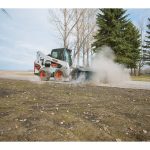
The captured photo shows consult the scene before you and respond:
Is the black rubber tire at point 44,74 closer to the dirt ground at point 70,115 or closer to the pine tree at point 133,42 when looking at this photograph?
the dirt ground at point 70,115

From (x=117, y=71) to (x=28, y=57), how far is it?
116 inches

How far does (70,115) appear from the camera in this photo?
13.8 ft

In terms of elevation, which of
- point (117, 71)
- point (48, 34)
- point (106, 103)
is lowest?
point (106, 103)

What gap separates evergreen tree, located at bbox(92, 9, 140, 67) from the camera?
228 inches

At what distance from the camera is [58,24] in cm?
563

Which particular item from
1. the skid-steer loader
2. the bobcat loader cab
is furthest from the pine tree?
the bobcat loader cab

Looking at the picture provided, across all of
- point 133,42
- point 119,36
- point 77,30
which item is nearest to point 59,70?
point 77,30

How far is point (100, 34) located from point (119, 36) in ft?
1.63

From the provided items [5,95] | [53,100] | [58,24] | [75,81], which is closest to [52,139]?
[53,100]

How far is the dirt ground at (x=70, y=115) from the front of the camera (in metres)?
3.68

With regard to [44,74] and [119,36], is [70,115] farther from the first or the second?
[44,74]

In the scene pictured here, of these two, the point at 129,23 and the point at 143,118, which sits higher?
the point at 129,23

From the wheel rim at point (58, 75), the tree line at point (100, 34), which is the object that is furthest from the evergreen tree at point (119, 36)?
the wheel rim at point (58, 75)

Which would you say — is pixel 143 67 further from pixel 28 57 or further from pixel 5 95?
pixel 5 95
